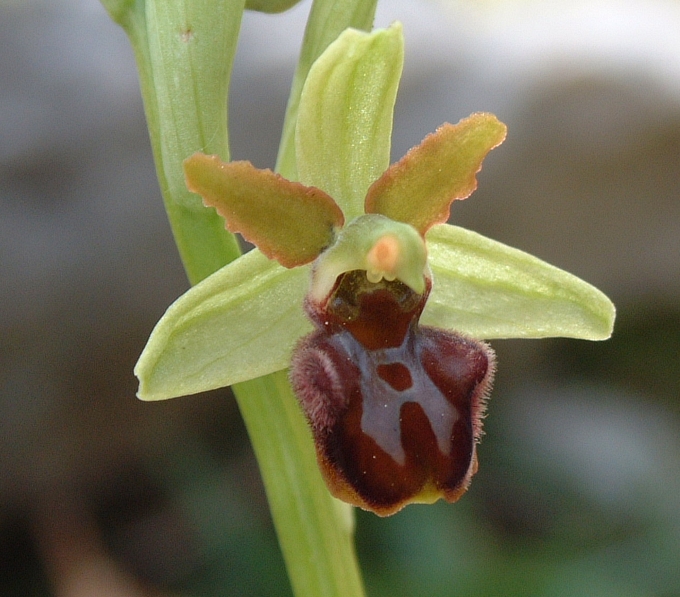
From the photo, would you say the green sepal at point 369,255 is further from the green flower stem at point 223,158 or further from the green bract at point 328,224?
the green flower stem at point 223,158

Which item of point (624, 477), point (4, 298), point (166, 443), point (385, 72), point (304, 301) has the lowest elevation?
point (624, 477)

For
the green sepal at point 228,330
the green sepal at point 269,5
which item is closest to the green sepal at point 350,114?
the green sepal at point 228,330

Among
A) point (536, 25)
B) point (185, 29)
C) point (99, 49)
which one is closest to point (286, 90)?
point (99, 49)

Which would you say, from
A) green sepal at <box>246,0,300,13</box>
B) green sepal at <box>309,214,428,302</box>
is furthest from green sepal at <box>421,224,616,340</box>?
green sepal at <box>246,0,300,13</box>

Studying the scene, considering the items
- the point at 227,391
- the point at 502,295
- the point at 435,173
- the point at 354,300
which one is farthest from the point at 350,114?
the point at 227,391

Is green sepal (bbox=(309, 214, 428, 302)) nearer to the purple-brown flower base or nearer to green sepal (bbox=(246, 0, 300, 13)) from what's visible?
the purple-brown flower base

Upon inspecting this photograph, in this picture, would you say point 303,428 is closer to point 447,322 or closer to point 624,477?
point 447,322
